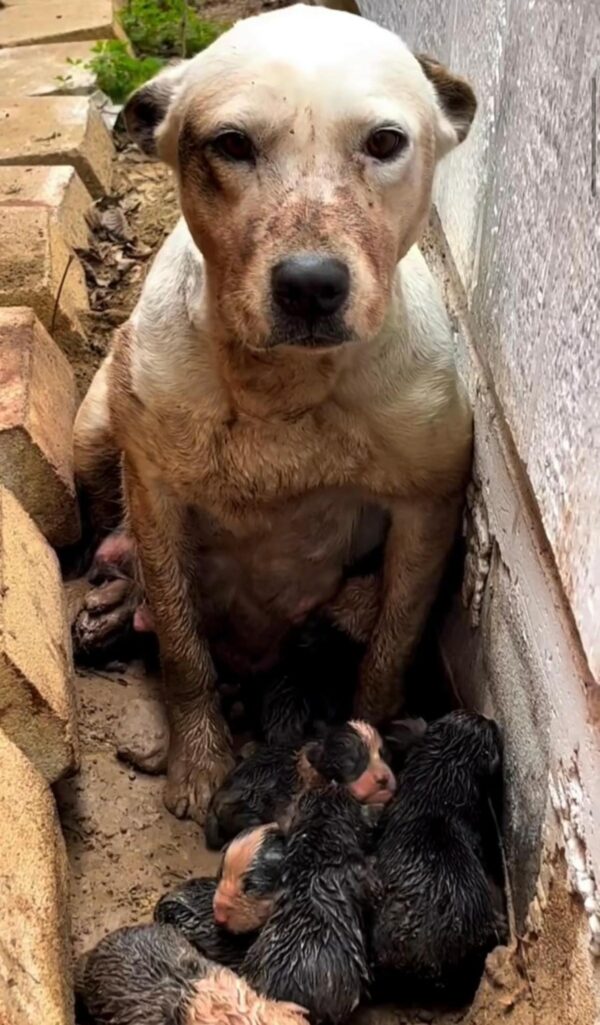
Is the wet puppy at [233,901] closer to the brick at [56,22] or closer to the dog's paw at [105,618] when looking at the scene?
the dog's paw at [105,618]

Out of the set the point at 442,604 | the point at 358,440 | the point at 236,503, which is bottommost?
the point at 442,604

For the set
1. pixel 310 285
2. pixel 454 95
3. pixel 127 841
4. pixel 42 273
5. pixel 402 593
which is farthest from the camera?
pixel 42 273

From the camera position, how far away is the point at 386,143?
225cm

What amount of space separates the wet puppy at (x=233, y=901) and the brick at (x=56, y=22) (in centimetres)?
438

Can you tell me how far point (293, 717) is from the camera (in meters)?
3.02

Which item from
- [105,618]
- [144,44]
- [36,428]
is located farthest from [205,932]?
[144,44]

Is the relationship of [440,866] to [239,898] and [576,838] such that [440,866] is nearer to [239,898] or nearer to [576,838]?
[239,898]

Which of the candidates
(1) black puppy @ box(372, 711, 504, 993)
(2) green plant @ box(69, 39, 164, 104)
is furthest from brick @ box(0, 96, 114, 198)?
(1) black puppy @ box(372, 711, 504, 993)

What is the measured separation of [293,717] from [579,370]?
1381mm

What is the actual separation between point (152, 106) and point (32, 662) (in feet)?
3.88

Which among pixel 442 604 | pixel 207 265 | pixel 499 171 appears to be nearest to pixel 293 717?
pixel 442 604

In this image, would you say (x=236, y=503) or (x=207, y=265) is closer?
(x=207, y=265)

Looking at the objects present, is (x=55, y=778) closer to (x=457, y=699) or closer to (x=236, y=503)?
(x=236, y=503)

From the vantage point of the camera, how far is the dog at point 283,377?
7.16ft
